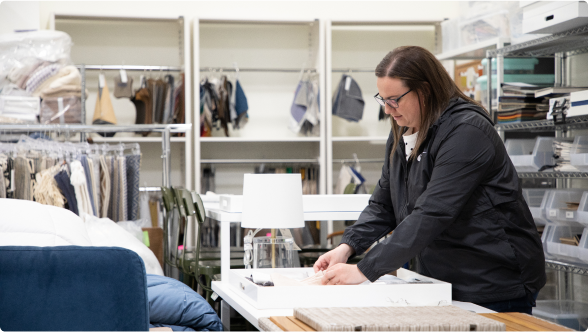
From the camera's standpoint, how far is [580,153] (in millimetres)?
3143

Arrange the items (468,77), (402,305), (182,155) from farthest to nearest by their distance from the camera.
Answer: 1. (182,155)
2. (468,77)
3. (402,305)

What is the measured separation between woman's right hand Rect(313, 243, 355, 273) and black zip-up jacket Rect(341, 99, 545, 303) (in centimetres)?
22

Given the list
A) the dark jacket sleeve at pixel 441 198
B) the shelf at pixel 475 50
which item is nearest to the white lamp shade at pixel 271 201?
the dark jacket sleeve at pixel 441 198

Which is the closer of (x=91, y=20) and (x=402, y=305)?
(x=402, y=305)

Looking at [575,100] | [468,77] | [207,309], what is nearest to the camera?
[207,309]

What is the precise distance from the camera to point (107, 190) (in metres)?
3.46

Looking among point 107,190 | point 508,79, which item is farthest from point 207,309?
point 508,79

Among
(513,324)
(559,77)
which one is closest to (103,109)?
(559,77)

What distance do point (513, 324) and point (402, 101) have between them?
61cm

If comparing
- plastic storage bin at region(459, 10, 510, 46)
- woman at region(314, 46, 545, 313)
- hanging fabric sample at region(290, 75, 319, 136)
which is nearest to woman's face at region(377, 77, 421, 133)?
woman at region(314, 46, 545, 313)

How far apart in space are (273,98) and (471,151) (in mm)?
4507

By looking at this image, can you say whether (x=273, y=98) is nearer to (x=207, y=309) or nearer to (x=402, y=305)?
(x=207, y=309)

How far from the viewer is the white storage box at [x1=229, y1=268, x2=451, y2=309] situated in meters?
1.35

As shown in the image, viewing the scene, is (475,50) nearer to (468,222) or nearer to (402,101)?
(402,101)
